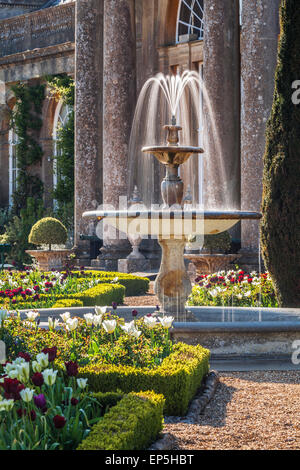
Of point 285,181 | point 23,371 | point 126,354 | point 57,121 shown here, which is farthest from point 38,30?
point 23,371

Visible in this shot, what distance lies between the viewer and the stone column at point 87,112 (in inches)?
663

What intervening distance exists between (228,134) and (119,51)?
3.34 meters

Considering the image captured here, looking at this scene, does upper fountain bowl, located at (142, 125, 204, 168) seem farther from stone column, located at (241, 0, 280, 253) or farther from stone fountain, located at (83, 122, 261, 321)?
stone column, located at (241, 0, 280, 253)

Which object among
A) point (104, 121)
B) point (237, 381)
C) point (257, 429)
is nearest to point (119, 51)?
point (104, 121)

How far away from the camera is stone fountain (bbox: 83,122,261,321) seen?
6.55m

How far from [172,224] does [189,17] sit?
12.8m

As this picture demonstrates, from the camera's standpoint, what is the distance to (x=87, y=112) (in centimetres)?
1684

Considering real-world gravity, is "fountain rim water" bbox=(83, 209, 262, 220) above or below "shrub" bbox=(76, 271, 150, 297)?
above

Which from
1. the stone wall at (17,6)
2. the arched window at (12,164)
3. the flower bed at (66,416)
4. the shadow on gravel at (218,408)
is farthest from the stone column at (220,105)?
the stone wall at (17,6)

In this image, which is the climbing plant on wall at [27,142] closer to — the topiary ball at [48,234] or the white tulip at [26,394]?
the topiary ball at [48,234]

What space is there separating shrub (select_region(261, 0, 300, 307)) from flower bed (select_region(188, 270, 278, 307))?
2.33 ft

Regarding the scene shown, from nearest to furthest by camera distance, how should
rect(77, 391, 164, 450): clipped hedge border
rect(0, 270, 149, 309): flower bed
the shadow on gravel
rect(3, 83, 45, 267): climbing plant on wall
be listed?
rect(77, 391, 164, 450): clipped hedge border → the shadow on gravel → rect(0, 270, 149, 309): flower bed → rect(3, 83, 45, 267): climbing plant on wall

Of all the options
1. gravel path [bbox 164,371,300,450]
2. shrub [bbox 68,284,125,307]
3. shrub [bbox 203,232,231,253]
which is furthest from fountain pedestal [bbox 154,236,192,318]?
shrub [bbox 203,232,231,253]

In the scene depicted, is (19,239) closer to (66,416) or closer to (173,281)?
(173,281)
